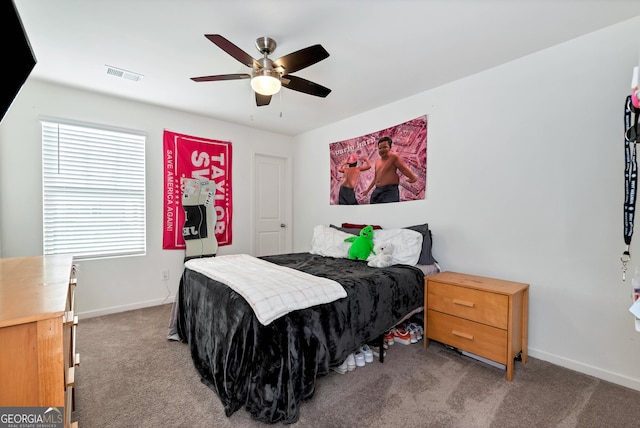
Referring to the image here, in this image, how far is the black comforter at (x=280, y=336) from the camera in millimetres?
1570

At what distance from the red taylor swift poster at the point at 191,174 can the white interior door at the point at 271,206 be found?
0.51 meters

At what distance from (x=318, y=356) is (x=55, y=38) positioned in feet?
9.68

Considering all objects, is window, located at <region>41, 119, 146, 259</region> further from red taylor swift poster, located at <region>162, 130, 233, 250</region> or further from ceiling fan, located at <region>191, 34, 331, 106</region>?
ceiling fan, located at <region>191, 34, 331, 106</region>

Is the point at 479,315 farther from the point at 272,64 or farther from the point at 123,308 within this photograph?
the point at 123,308

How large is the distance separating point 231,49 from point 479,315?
2.50 m

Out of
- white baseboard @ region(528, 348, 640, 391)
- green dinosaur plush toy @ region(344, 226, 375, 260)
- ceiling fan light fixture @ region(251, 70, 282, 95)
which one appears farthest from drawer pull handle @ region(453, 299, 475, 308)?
ceiling fan light fixture @ region(251, 70, 282, 95)

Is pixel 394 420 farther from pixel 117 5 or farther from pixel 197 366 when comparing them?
pixel 117 5

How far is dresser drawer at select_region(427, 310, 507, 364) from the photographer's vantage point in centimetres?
204

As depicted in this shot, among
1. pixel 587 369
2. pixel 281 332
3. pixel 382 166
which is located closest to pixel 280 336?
pixel 281 332

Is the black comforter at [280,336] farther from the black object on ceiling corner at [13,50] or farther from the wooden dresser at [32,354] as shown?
the black object on ceiling corner at [13,50]

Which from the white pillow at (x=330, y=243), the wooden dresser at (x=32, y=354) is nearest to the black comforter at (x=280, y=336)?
the white pillow at (x=330, y=243)

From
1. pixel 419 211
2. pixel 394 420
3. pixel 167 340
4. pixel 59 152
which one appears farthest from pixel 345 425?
pixel 59 152

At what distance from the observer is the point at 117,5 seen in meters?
1.79

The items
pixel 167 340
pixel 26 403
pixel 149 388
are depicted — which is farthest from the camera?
pixel 167 340
